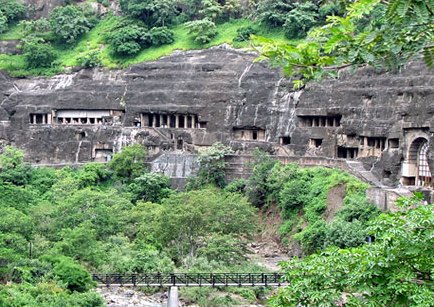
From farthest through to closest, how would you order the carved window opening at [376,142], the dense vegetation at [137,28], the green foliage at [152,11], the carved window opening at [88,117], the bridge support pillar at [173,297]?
1. the green foliage at [152,11]
2. the dense vegetation at [137,28]
3. the carved window opening at [88,117]
4. the carved window opening at [376,142]
5. the bridge support pillar at [173,297]

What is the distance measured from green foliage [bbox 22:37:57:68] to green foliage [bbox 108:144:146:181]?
1230cm

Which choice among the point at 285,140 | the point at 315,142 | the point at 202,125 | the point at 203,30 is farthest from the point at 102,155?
the point at 315,142

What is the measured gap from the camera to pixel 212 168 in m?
43.8

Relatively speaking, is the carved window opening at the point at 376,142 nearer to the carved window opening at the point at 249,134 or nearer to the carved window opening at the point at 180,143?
the carved window opening at the point at 249,134

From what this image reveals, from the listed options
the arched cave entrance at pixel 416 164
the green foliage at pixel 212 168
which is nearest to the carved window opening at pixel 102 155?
the green foliage at pixel 212 168

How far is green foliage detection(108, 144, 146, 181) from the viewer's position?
45.7 meters

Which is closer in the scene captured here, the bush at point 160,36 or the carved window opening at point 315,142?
the carved window opening at point 315,142

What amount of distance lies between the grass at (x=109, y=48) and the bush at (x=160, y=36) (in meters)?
0.37

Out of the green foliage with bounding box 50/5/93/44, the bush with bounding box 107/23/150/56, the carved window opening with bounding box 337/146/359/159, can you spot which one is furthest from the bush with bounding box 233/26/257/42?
the green foliage with bounding box 50/5/93/44

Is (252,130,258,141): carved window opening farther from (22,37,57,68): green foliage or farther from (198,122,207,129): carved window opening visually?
(22,37,57,68): green foliage

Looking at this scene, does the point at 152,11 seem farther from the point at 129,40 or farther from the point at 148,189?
the point at 148,189

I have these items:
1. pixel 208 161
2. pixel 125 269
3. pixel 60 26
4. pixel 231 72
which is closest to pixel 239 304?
pixel 125 269

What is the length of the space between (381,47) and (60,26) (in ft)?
173

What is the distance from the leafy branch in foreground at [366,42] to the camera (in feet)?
23.2
